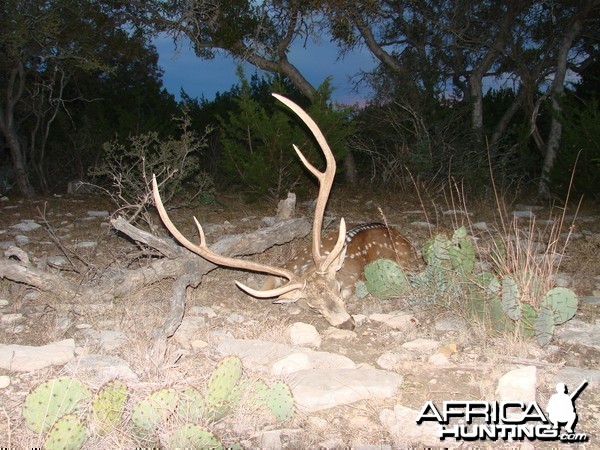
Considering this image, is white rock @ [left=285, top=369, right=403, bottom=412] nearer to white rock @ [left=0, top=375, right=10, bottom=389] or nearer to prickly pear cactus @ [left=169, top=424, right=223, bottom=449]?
prickly pear cactus @ [left=169, top=424, right=223, bottom=449]

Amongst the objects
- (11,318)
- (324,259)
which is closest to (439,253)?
(324,259)

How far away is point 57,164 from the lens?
42.2 feet

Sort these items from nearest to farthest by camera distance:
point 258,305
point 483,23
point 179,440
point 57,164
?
point 179,440, point 258,305, point 483,23, point 57,164

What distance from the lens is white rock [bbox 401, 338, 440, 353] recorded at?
377cm

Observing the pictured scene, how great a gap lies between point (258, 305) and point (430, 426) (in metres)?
2.39

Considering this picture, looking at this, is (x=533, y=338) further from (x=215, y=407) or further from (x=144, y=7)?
(x=144, y=7)

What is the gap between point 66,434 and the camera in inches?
91.0

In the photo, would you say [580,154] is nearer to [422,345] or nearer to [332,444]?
[422,345]

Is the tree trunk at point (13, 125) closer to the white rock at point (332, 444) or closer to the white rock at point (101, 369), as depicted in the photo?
the white rock at point (101, 369)

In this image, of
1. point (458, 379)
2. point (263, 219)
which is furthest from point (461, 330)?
point (263, 219)

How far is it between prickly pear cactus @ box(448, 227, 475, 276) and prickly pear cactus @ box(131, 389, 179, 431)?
8.42 ft

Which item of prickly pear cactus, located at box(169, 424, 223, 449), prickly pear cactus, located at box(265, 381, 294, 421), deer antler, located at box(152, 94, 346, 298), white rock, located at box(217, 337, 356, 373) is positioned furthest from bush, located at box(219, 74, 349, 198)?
prickly pear cactus, located at box(169, 424, 223, 449)
